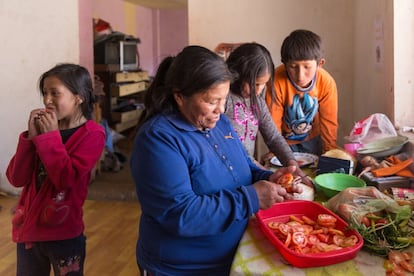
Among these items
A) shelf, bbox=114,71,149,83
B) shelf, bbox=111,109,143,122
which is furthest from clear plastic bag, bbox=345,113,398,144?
shelf, bbox=111,109,143,122

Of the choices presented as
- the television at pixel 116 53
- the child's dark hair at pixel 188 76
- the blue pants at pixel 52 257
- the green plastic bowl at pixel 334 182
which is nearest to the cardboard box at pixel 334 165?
the green plastic bowl at pixel 334 182

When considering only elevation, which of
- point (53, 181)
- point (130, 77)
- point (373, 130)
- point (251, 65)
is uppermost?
point (130, 77)

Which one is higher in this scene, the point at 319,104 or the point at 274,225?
the point at 319,104

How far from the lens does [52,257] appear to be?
1.47 meters

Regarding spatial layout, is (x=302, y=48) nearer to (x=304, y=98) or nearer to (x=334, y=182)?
(x=304, y=98)

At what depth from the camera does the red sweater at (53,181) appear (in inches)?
55.1

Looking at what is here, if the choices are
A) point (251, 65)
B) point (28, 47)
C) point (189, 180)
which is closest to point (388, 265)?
point (189, 180)

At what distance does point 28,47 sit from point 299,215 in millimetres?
2851

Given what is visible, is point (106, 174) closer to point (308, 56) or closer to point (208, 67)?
point (308, 56)

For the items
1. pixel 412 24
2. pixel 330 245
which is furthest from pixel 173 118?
pixel 412 24

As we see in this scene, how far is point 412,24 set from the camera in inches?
77.4

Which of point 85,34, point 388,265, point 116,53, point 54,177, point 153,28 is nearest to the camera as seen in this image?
point 388,265

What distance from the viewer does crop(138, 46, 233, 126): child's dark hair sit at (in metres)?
1.04

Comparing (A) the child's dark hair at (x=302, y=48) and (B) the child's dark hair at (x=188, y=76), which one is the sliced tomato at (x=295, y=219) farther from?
(A) the child's dark hair at (x=302, y=48)
